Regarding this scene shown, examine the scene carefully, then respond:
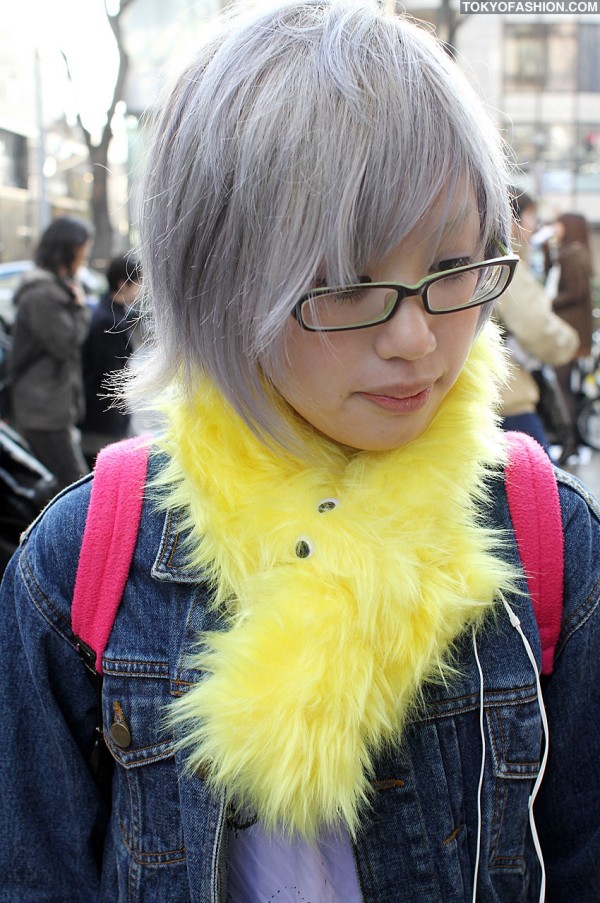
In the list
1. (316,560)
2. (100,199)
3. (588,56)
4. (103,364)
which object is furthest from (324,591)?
(588,56)

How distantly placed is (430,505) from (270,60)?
1.78 feet

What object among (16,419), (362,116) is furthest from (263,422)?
A: (16,419)

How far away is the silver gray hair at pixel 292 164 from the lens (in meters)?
0.85

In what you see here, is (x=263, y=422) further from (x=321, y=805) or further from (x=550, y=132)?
(x=550, y=132)

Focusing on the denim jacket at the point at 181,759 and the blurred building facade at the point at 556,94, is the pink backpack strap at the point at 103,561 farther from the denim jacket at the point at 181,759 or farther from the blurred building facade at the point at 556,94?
the blurred building facade at the point at 556,94

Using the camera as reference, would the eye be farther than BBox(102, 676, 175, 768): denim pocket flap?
No

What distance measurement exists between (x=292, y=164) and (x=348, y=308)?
0.16 metres

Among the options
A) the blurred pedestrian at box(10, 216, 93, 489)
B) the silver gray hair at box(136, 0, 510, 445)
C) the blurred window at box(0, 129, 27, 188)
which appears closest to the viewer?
the silver gray hair at box(136, 0, 510, 445)

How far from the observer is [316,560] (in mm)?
966

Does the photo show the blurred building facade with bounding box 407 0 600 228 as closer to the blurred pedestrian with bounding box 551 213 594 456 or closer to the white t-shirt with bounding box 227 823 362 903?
the blurred pedestrian with bounding box 551 213 594 456

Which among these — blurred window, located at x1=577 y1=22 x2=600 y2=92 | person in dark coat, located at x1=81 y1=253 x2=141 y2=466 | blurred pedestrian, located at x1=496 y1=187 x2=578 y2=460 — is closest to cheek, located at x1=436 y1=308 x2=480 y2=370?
blurred pedestrian, located at x1=496 y1=187 x2=578 y2=460

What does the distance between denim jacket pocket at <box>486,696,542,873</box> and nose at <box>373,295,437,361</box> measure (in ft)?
1.50

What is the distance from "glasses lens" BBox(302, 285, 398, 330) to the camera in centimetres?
88

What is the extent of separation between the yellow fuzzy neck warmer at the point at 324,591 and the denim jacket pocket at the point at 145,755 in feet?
0.18
